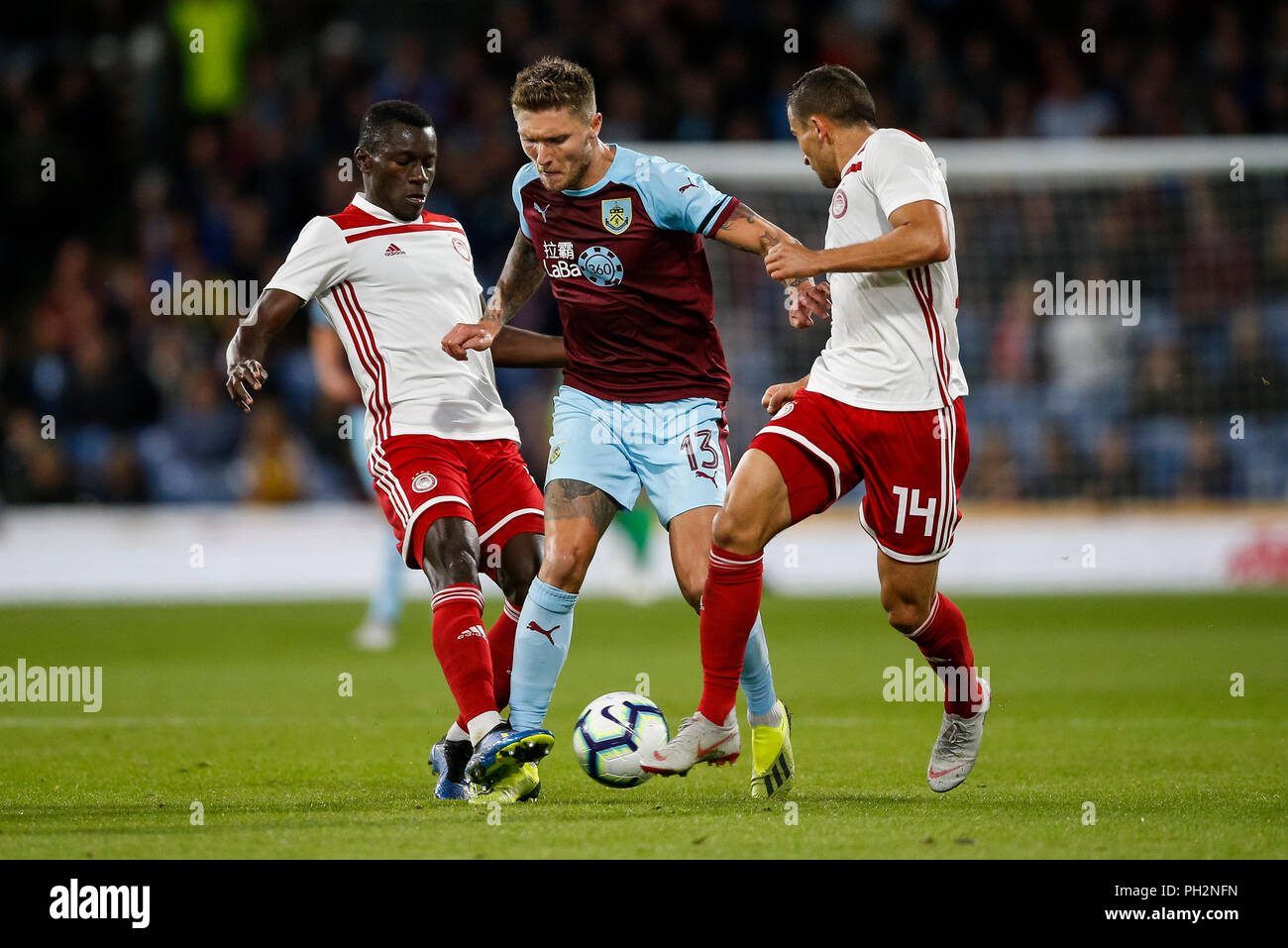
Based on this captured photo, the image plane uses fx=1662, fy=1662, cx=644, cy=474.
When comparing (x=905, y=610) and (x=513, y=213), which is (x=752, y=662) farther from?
(x=513, y=213)

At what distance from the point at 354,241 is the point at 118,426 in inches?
395

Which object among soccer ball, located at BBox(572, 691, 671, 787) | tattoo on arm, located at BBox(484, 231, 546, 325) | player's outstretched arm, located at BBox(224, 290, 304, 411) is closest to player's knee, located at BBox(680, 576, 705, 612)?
soccer ball, located at BBox(572, 691, 671, 787)

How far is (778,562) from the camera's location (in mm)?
14992

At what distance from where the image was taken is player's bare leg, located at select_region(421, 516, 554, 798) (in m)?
5.30

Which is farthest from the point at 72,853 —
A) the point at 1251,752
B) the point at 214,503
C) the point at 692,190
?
the point at 214,503

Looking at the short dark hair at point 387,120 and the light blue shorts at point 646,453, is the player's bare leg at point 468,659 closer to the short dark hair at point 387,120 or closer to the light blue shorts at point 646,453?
the light blue shorts at point 646,453

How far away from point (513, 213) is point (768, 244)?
1176 centimetres

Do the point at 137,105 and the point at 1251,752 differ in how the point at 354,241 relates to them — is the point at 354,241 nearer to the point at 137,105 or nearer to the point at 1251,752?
the point at 1251,752

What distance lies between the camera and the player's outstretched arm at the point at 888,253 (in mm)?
5180

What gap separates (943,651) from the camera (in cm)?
566

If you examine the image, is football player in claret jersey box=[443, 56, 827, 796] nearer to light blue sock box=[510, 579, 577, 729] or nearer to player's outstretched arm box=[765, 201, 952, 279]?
light blue sock box=[510, 579, 577, 729]

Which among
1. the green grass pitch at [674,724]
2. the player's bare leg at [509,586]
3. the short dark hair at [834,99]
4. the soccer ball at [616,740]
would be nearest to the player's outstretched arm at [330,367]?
the green grass pitch at [674,724]

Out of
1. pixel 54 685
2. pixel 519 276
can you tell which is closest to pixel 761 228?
pixel 519 276

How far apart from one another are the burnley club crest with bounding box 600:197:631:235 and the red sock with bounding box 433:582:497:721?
1365 mm
